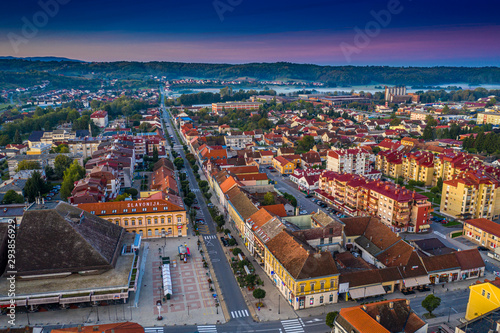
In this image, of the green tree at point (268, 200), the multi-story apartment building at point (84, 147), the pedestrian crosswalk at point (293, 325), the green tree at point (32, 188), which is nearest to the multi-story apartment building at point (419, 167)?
the green tree at point (268, 200)

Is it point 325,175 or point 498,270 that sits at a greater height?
point 325,175

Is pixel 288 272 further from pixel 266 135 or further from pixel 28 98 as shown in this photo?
pixel 28 98

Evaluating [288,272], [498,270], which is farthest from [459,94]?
[288,272]

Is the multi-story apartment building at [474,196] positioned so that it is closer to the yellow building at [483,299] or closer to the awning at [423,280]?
the awning at [423,280]

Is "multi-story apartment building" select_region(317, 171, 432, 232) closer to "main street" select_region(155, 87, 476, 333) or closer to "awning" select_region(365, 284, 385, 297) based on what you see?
"main street" select_region(155, 87, 476, 333)

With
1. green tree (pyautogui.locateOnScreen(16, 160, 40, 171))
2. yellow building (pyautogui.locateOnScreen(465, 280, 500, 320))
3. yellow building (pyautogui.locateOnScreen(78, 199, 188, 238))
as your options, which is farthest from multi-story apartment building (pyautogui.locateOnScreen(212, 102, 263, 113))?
yellow building (pyautogui.locateOnScreen(465, 280, 500, 320))
